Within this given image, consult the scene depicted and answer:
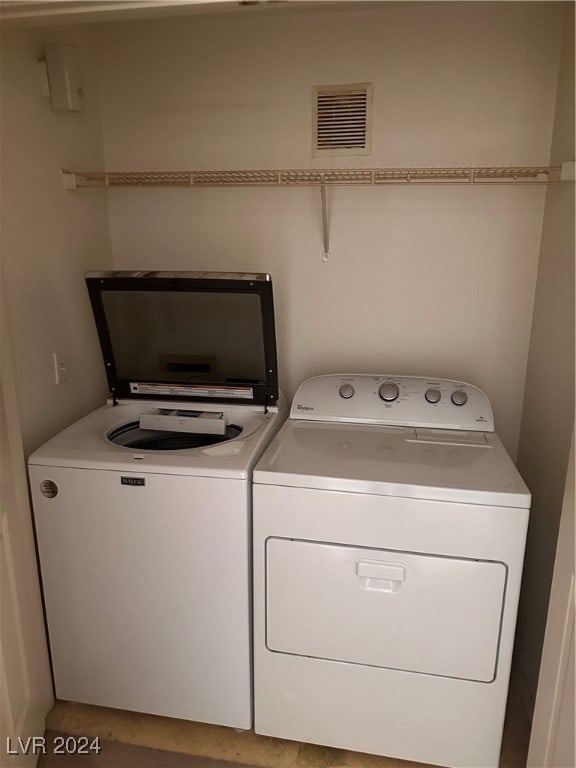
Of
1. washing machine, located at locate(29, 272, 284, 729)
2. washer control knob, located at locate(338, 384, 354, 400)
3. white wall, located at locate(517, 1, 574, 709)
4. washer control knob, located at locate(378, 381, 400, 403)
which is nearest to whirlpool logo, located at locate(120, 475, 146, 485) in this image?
washing machine, located at locate(29, 272, 284, 729)

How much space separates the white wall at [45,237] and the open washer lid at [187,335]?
0.14 meters

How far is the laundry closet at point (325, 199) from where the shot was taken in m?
1.86

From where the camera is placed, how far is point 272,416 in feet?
6.86

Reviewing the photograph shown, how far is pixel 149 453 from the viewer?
176cm

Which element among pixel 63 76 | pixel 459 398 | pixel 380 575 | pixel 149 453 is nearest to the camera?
pixel 380 575

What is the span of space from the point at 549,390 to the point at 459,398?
0.29 metres

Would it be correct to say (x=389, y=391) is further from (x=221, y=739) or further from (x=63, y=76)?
(x=63, y=76)

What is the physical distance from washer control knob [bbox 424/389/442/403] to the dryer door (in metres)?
0.61

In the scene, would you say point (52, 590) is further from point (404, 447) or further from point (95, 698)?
point (404, 447)

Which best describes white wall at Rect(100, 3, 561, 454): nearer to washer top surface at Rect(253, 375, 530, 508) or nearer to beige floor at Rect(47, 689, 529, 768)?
washer top surface at Rect(253, 375, 530, 508)

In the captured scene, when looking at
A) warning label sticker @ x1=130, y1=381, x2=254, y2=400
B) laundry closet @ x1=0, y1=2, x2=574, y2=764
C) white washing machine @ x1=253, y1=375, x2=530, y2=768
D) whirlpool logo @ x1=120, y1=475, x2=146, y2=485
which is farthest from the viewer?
warning label sticker @ x1=130, y1=381, x2=254, y2=400

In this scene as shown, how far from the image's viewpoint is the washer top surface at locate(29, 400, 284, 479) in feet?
5.50

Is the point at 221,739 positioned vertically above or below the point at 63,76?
below

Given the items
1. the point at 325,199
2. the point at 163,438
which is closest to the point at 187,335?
the point at 163,438
